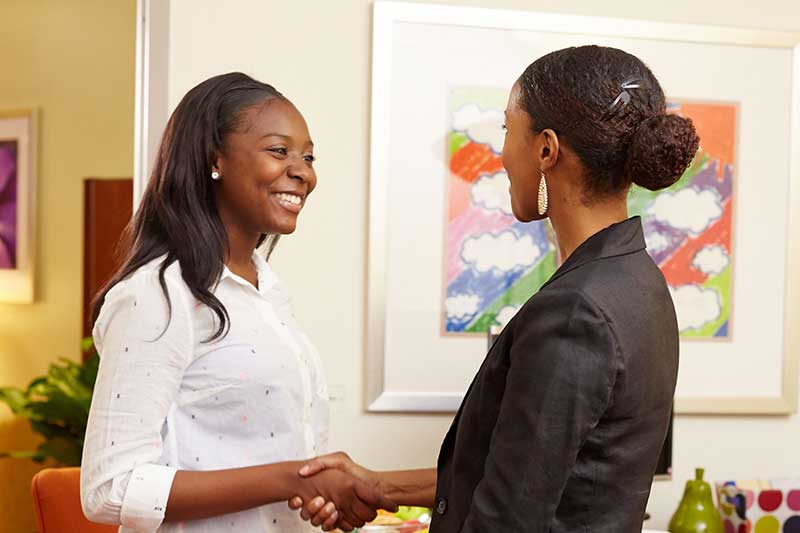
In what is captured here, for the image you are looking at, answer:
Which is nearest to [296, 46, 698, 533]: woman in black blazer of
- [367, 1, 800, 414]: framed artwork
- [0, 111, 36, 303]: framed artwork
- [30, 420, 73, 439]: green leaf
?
[367, 1, 800, 414]: framed artwork

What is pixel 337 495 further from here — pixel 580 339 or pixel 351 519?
pixel 580 339

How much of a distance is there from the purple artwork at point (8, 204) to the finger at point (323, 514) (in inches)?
130

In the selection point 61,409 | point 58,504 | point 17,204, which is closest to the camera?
point 58,504

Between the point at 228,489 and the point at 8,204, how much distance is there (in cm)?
343

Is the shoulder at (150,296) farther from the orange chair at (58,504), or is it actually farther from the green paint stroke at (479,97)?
the green paint stroke at (479,97)

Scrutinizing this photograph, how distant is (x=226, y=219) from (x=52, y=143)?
10.2ft

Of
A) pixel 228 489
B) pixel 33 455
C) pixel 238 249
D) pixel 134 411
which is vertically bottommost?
pixel 33 455

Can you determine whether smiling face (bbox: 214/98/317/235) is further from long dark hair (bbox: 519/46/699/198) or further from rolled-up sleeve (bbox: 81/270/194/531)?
long dark hair (bbox: 519/46/699/198)

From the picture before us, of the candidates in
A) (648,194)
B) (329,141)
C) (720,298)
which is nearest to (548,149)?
(329,141)

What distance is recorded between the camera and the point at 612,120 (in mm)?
1250

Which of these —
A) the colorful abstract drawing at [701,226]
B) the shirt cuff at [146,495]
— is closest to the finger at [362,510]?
the shirt cuff at [146,495]

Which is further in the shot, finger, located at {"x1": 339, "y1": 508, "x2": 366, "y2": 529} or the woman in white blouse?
finger, located at {"x1": 339, "y1": 508, "x2": 366, "y2": 529}

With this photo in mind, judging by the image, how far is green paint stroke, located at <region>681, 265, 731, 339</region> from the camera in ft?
9.19

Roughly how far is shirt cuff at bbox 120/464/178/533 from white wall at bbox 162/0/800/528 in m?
1.18
